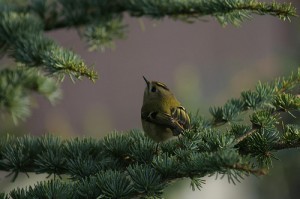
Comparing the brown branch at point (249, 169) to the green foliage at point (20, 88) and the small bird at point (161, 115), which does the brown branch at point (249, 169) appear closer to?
the small bird at point (161, 115)

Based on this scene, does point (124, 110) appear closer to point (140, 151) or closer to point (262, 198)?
point (262, 198)

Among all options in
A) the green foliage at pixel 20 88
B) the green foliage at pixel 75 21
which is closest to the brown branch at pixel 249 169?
the green foliage at pixel 75 21

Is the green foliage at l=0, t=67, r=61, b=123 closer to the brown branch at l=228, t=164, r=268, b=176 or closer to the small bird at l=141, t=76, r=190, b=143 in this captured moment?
the small bird at l=141, t=76, r=190, b=143

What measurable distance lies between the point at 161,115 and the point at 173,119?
10 cm

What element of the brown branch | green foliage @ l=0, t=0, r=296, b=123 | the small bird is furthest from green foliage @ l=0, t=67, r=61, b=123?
the brown branch

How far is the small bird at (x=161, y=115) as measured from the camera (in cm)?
114

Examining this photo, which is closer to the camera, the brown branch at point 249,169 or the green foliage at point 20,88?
the brown branch at point 249,169

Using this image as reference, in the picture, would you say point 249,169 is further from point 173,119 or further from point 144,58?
point 144,58

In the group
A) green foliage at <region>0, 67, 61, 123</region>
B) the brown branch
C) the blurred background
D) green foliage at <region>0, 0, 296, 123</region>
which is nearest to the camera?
the brown branch

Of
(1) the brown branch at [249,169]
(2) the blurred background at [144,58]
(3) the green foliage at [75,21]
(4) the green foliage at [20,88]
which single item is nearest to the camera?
(1) the brown branch at [249,169]

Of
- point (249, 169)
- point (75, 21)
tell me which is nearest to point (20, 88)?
point (75, 21)

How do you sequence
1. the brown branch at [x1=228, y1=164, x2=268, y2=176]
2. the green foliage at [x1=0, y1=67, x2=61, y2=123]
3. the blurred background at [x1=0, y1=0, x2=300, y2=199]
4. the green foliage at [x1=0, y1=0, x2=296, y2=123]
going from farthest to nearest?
the blurred background at [x1=0, y1=0, x2=300, y2=199]
the green foliage at [x1=0, y1=67, x2=61, y2=123]
the green foliage at [x1=0, y1=0, x2=296, y2=123]
the brown branch at [x1=228, y1=164, x2=268, y2=176]

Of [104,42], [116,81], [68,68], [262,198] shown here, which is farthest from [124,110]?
[68,68]

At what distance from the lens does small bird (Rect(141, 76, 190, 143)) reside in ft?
3.73
